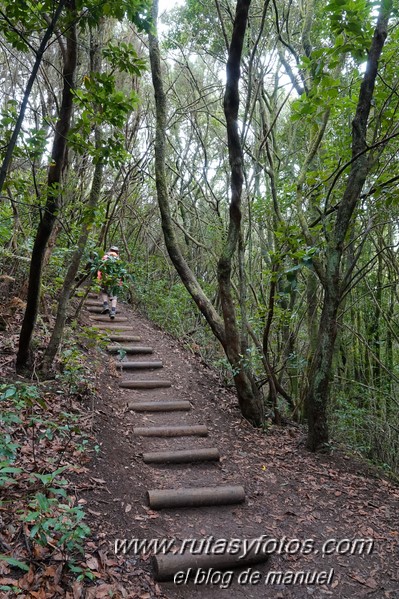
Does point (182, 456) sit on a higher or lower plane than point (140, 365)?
lower

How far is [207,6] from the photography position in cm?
928

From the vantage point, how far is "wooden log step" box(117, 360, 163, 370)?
7.05 meters

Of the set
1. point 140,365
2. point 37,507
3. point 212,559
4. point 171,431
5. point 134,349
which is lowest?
point 212,559

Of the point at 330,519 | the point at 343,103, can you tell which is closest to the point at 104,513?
the point at 330,519

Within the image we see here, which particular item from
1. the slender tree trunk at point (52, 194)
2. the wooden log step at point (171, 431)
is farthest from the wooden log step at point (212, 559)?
the slender tree trunk at point (52, 194)

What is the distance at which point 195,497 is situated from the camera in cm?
400

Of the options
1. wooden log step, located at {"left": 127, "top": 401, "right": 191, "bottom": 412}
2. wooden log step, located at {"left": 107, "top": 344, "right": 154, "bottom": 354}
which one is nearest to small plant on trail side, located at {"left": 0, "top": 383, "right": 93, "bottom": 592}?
wooden log step, located at {"left": 127, "top": 401, "right": 191, "bottom": 412}

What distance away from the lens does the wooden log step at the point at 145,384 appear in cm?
641

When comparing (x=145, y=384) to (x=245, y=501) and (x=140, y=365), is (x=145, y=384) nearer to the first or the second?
(x=140, y=365)

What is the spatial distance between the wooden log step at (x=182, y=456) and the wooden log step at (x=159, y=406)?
1.09 metres

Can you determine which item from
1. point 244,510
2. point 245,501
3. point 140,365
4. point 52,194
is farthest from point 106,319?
point 244,510

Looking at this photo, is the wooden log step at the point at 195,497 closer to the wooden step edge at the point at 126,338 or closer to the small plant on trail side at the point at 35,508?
the small plant on trail side at the point at 35,508

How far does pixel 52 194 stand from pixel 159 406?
3328 mm

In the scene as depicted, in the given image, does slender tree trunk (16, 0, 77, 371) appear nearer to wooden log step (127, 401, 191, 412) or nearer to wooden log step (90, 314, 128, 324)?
wooden log step (127, 401, 191, 412)
